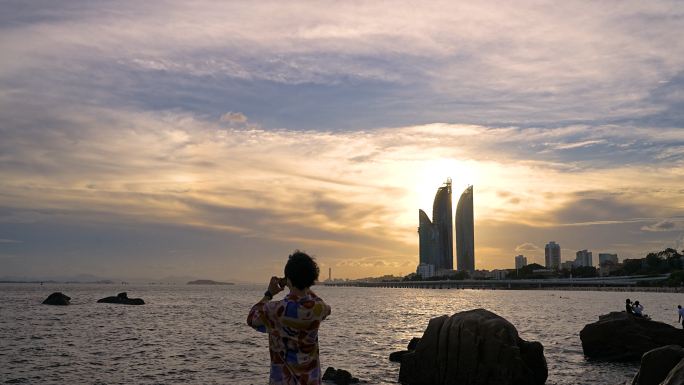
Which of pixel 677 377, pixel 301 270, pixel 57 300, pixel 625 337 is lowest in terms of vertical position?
pixel 57 300

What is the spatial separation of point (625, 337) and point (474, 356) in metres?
13.2

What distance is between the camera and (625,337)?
2697cm

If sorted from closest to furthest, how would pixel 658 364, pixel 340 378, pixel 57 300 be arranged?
pixel 658 364
pixel 340 378
pixel 57 300

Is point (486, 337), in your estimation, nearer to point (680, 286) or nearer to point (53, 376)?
point (53, 376)

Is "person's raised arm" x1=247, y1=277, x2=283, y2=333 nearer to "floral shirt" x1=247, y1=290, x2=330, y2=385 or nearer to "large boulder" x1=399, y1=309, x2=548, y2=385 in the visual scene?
"floral shirt" x1=247, y1=290, x2=330, y2=385

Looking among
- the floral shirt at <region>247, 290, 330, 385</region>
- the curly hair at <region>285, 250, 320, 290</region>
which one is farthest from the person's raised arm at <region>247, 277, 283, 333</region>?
the curly hair at <region>285, 250, 320, 290</region>

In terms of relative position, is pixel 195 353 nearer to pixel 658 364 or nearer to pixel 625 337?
pixel 625 337

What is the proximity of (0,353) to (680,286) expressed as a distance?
192184 millimetres

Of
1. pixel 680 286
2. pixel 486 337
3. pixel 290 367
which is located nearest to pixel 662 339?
pixel 486 337

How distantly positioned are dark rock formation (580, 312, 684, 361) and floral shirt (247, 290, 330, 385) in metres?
26.7

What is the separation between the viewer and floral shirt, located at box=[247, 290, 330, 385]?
5.21m

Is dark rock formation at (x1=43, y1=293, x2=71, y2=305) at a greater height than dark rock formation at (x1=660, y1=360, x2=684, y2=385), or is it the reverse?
dark rock formation at (x1=660, y1=360, x2=684, y2=385)

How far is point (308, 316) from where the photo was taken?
5219 mm

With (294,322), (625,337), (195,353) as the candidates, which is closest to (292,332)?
(294,322)
